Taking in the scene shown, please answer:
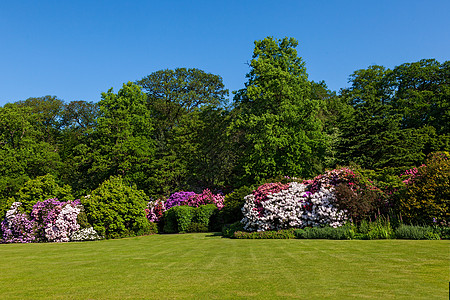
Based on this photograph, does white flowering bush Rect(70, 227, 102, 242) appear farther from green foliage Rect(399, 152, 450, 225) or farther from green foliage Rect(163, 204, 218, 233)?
green foliage Rect(399, 152, 450, 225)

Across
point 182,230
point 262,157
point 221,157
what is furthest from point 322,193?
point 221,157

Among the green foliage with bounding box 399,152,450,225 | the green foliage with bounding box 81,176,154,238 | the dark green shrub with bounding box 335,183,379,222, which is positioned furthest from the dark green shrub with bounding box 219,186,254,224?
the green foliage with bounding box 399,152,450,225

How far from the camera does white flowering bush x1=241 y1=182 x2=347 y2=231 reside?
55.1ft

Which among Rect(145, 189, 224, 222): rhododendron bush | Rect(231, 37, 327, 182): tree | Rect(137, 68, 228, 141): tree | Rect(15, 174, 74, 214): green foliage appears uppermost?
Rect(137, 68, 228, 141): tree

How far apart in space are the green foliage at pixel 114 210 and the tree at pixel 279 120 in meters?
8.93

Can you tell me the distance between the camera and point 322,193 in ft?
56.9

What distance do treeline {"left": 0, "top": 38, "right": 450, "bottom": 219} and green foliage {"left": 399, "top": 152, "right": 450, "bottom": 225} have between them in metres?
3.22

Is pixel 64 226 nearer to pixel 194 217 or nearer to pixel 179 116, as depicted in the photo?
pixel 194 217

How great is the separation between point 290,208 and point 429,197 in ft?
19.9

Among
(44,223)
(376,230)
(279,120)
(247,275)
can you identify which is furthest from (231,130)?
(247,275)

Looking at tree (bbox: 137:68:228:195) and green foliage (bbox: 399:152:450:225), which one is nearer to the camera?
green foliage (bbox: 399:152:450:225)

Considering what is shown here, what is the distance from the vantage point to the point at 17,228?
2419 centimetres

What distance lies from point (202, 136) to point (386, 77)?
75.7 feet

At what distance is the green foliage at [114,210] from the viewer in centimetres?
2200
